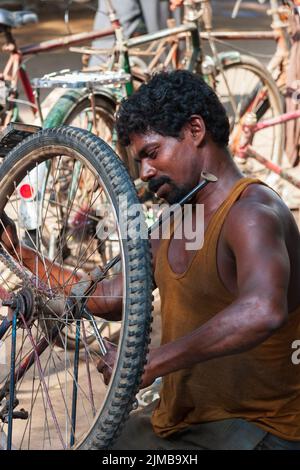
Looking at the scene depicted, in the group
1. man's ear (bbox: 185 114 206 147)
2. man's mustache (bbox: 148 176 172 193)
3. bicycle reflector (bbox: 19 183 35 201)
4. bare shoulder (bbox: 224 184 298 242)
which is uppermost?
man's ear (bbox: 185 114 206 147)

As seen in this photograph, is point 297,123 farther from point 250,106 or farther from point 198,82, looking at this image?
point 198,82

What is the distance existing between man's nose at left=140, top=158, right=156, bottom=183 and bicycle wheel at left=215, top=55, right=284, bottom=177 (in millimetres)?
3444

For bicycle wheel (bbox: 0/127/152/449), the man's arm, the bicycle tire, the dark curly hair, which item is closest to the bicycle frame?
the bicycle tire

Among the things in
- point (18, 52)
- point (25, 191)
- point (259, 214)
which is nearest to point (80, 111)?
point (25, 191)

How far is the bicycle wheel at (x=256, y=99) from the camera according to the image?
630 centimetres

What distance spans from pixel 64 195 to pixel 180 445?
261cm

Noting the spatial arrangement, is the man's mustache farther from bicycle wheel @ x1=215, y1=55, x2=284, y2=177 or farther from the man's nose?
bicycle wheel @ x1=215, y1=55, x2=284, y2=177

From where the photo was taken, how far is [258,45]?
11.2 m

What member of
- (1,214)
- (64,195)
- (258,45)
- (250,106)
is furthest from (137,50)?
(258,45)

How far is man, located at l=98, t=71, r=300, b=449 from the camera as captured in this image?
2502 millimetres

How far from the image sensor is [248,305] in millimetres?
2252

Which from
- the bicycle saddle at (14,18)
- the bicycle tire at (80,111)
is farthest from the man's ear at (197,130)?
the bicycle saddle at (14,18)

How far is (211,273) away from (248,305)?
0.29 metres

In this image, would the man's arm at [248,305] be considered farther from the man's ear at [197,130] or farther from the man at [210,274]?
the man's ear at [197,130]
